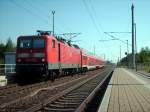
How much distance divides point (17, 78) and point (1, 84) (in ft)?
5.92

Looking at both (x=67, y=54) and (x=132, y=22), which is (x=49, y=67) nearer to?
(x=67, y=54)

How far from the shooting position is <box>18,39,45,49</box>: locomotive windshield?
2466cm

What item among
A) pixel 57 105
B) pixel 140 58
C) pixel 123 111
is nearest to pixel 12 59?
pixel 57 105

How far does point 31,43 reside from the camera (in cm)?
2483

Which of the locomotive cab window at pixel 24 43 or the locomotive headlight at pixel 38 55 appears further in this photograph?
the locomotive cab window at pixel 24 43

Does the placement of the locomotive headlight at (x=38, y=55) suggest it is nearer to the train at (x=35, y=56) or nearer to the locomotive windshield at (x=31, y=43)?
the train at (x=35, y=56)

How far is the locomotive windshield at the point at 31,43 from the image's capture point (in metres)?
24.7

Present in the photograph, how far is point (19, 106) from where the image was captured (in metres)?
12.1

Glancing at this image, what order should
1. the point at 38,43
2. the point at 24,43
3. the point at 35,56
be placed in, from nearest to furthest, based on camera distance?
1. the point at 35,56
2. the point at 38,43
3. the point at 24,43

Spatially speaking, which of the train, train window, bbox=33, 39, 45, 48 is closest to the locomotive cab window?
the train

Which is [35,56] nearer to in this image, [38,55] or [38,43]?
[38,55]

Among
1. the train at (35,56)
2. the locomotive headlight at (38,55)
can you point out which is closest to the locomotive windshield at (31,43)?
the train at (35,56)

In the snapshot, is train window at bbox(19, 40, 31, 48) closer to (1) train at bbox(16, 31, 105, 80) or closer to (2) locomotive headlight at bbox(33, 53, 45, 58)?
(1) train at bbox(16, 31, 105, 80)

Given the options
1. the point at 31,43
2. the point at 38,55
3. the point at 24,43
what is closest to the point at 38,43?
the point at 31,43
